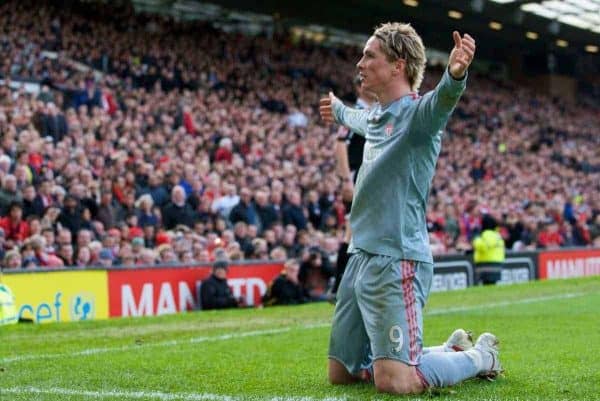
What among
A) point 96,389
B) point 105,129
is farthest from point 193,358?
point 105,129

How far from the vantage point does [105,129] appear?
63.2 feet

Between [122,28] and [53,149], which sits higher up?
[122,28]

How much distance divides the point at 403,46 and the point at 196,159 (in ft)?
48.4

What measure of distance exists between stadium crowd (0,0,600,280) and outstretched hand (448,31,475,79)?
5257mm

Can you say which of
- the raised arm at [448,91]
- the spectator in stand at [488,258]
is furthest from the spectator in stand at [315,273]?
the raised arm at [448,91]

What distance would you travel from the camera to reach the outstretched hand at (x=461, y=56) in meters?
5.12

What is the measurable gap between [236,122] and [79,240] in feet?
33.2

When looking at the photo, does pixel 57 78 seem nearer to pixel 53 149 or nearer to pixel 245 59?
Result: pixel 53 149

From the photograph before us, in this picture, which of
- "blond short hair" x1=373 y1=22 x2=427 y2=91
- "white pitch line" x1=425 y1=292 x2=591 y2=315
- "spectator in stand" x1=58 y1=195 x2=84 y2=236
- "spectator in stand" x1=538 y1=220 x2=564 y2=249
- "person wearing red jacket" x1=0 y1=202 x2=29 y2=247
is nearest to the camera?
"blond short hair" x1=373 y1=22 x2=427 y2=91

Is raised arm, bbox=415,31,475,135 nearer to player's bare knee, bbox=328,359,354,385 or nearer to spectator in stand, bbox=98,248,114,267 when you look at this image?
player's bare knee, bbox=328,359,354,385

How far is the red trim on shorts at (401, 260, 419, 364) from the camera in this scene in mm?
5777

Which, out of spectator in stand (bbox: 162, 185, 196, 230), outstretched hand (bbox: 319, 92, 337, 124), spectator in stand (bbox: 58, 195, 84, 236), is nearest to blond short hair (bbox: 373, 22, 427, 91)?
outstretched hand (bbox: 319, 92, 337, 124)

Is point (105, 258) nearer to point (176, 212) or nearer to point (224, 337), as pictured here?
point (176, 212)

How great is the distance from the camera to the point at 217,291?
15070mm
